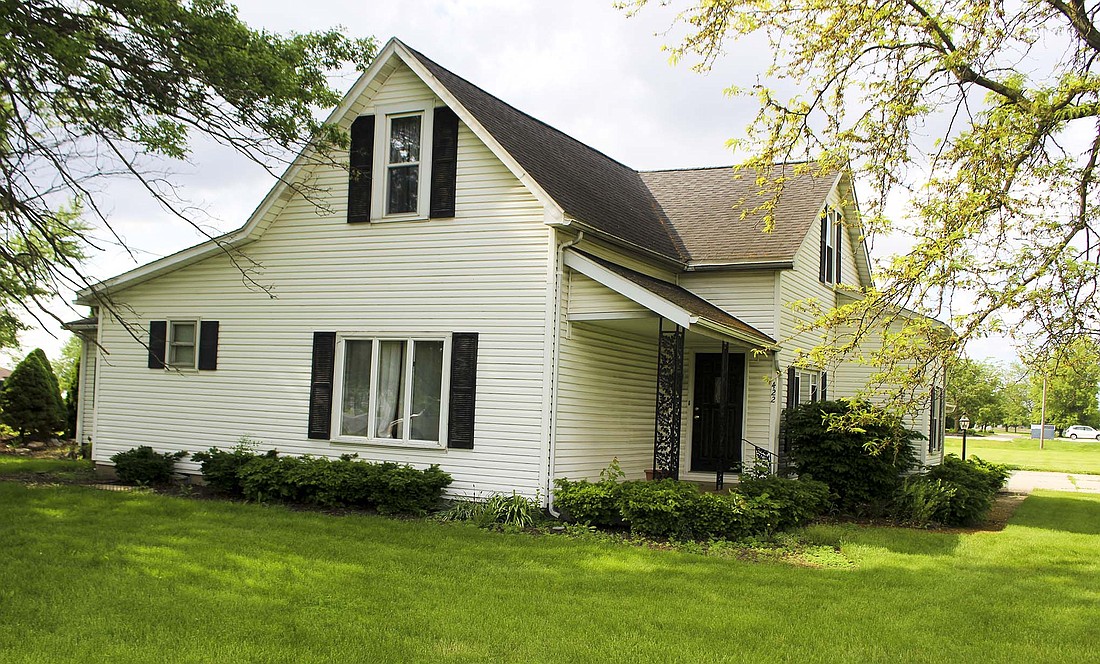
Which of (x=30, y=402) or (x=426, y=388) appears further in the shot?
(x=30, y=402)

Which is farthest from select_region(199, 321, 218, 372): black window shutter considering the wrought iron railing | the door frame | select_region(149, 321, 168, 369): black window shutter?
the wrought iron railing

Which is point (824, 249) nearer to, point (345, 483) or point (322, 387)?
point (322, 387)

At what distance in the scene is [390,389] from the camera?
1398 centimetres

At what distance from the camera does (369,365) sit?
14.2m

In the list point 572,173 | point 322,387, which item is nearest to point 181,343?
point 322,387

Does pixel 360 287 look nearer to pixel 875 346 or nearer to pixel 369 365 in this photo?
pixel 369 365

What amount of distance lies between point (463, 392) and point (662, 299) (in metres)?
3.11

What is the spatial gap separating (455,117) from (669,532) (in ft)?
21.4

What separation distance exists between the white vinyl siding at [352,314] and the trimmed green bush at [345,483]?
500mm

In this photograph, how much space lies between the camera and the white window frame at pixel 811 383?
16.8 meters

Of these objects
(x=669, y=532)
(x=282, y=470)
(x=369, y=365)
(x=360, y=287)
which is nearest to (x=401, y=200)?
(x=360, y=287)

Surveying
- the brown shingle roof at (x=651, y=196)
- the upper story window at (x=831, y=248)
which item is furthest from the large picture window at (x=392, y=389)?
the upper story window at (x=831, y=248)

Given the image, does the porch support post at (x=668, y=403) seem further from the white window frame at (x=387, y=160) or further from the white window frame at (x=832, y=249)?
the white window frame at (x=832, y=249)

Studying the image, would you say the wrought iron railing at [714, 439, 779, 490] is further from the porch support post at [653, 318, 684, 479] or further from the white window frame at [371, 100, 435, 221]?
the white window frame at [371, 100, 435, 221]
